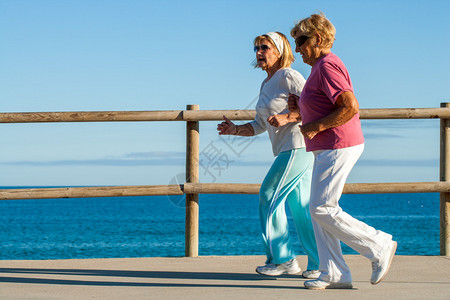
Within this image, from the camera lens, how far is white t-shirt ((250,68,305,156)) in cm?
368

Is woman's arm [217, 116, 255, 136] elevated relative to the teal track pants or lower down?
elevated

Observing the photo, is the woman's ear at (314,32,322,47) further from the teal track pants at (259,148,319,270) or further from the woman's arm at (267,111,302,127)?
the teal track pants at (259,148,319,270)

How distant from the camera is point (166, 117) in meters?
4.90

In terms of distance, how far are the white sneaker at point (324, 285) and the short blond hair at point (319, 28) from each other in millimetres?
1307

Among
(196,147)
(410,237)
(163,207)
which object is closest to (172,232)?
(410,237)

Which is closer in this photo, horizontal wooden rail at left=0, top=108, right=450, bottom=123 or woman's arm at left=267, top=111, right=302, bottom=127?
woman's arm at left=267, top=111, right=302, bottom=127

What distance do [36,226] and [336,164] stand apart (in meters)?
71.7

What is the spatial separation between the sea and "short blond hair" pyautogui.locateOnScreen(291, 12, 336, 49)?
4378cm

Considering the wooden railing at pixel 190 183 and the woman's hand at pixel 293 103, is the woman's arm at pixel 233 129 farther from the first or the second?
the wooden railing at pixel 190 183

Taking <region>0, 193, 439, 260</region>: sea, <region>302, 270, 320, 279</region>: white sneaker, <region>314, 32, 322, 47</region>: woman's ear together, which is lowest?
<region>0, 193, 439, 260</region>: sea

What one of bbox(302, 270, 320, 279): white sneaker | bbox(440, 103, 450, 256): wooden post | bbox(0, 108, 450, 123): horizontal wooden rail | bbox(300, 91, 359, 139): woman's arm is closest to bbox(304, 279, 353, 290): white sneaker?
bbox(302, 270, 320, 279): white sneaker

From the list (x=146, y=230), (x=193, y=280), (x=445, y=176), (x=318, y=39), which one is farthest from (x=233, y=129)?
(x=146, y=230)

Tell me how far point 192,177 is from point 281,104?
55.1 inches

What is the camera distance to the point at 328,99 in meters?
3.27
